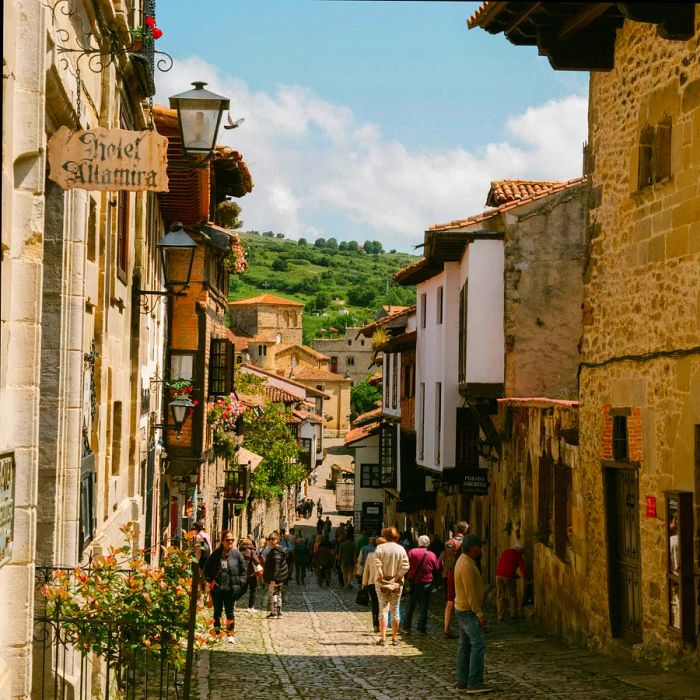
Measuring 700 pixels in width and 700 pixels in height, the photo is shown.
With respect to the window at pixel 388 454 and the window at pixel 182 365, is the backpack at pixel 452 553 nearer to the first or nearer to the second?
the window at pixel 182 365

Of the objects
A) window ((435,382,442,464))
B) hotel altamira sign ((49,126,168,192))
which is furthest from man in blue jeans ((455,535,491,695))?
window ((435,382,442,464))

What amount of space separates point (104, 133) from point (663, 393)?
671 centimetres

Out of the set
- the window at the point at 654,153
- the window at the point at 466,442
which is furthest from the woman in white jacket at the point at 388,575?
the window at the point at 466,442

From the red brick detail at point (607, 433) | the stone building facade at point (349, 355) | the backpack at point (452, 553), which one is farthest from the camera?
the stone building facade at point (349, 355)

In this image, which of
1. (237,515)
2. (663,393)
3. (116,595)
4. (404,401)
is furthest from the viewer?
(237,515)

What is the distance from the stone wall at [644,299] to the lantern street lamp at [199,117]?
473 cm

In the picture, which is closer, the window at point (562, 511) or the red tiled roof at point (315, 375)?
the window at point (562, 511)

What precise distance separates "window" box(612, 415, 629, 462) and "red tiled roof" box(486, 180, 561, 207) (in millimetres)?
13198

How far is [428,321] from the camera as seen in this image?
3164 cm

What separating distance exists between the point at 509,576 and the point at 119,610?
12.8m

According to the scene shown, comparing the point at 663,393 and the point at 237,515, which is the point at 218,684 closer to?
the point at 663,393

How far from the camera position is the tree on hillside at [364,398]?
11702 cm

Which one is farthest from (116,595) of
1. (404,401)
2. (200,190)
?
(404,401)

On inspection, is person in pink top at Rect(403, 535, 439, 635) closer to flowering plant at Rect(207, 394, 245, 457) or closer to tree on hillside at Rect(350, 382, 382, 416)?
flowering plant at Rect(207, 394, 245, 457)
